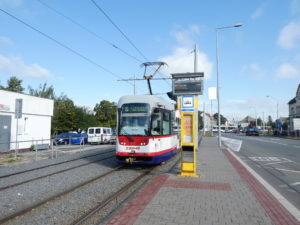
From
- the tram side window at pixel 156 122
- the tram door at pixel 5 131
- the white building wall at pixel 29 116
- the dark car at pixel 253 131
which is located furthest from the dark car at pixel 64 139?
the dark car at pixel 253 131

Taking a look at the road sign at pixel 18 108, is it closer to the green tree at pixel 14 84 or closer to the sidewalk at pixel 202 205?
the sidewalk at pixel 202 205

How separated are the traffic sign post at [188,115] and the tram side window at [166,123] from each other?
1873mm

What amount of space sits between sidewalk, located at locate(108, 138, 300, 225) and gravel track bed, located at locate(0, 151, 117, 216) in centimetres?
250

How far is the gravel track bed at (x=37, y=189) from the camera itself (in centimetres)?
586

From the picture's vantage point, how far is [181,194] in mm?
6316

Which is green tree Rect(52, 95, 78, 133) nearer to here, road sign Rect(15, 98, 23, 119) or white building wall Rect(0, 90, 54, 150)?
white building wall Rect(0, 90, 54, 150)

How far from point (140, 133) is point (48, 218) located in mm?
5504

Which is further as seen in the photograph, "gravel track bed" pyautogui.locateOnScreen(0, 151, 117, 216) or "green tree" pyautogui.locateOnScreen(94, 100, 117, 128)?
"green tree" pyautogui.locateOnScreen(94, 100, 117, 128)

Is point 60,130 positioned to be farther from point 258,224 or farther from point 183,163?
point 258,224

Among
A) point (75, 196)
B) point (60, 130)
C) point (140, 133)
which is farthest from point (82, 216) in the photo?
point (60, 130)

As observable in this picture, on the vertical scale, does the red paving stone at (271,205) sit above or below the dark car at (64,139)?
below

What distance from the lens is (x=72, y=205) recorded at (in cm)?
579

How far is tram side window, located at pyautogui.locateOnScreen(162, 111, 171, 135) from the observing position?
1118 cm

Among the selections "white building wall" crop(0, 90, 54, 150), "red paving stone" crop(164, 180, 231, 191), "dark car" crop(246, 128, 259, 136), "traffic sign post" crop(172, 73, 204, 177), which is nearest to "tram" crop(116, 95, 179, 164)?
"traffic sign post" crop(172, 73, 204, 177)
